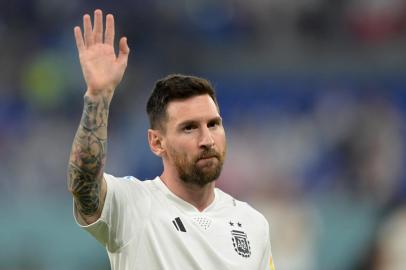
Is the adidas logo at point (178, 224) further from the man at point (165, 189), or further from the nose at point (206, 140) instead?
the nose at point (206, 140)

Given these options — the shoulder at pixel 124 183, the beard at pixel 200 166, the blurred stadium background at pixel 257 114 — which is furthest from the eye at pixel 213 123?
the blurred stadium background at pixel 257 114

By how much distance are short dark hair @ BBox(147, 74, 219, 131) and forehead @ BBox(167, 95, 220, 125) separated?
0.09 ft

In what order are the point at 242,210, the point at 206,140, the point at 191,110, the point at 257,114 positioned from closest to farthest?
the point at 206,140
the point at 191,110
the point at 242,210
the point at 257,114

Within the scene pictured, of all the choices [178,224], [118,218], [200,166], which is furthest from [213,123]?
[118,218]

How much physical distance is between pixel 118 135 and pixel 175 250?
25.3 ft

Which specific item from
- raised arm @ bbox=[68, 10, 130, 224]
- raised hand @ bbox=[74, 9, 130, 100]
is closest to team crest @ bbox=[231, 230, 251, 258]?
raised arm @ bbox=[68, 10, 130, 224]

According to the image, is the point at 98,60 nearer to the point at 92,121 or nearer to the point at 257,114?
the point at 92,121

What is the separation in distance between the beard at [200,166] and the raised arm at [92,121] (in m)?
0.50

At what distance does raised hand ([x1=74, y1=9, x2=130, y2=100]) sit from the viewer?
3.82m

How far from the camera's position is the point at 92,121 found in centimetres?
384

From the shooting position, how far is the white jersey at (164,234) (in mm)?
3998

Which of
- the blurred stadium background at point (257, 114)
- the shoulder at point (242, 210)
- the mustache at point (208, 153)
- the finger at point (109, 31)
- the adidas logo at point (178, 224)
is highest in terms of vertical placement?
the blurred stadium background at point (257, 114)

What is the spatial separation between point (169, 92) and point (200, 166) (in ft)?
1.41

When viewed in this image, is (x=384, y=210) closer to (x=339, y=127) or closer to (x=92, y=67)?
(x=339, y=127)
